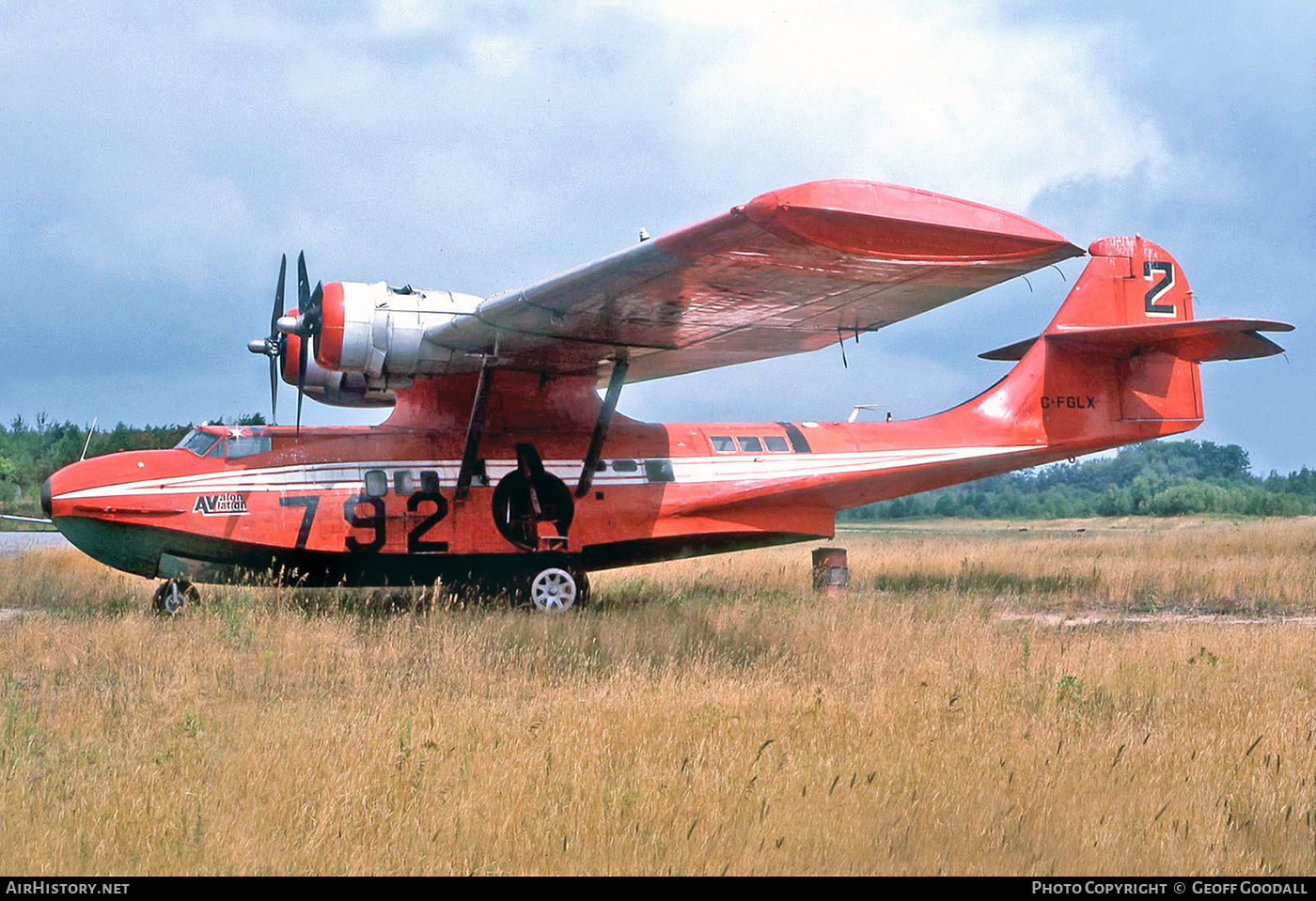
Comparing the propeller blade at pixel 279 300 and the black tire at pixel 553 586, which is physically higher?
the propeller blade at pixel 279 300

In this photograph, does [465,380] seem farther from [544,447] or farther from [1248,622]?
[1248,622]

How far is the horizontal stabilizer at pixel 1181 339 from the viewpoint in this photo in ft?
46.9

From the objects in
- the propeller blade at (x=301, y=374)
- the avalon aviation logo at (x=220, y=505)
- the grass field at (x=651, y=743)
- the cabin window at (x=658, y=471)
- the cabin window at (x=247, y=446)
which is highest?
the propeller blade at (x=301, y=374)

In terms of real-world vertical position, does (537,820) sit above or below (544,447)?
below

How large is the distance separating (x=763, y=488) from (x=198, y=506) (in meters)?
6.83

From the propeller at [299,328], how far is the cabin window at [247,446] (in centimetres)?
41

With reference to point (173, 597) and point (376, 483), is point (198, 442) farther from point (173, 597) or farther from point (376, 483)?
point (376, 483)

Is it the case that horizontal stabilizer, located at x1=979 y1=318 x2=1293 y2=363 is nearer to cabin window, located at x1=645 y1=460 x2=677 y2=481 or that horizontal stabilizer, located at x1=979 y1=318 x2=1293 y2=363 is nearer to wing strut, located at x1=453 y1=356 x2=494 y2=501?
cabin window, located at x1=645 y1=460 x2=677 y2=481

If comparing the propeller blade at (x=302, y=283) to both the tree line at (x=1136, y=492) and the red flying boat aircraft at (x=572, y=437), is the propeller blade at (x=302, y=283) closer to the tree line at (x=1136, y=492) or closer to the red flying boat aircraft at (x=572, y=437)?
the red flying boat aircraft at (x=572, y=437)

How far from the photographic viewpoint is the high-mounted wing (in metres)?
8.26

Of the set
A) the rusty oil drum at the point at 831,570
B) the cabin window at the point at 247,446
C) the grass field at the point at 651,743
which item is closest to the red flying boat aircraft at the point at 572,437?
the cabin window at the point at 247,446

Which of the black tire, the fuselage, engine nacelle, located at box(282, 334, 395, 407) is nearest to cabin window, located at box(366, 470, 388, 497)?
the fuselage

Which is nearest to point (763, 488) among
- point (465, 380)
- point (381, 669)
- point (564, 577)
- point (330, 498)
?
point (564, 577)

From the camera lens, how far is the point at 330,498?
12586 millimetres
